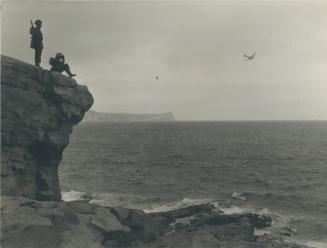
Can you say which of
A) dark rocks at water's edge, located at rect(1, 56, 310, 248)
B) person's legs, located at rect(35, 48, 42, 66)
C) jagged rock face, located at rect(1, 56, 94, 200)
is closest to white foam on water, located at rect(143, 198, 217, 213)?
dark rocks at water's edge, located at rect(1, 56, 310, 248)

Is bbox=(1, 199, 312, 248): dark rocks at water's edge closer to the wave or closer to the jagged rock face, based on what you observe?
the wave

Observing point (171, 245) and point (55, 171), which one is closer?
point (171, 245)

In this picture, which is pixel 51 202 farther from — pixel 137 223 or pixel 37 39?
pixel 37 39

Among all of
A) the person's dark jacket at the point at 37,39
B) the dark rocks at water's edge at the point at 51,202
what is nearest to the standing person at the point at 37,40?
the person's dark jacket at the point at 37,39

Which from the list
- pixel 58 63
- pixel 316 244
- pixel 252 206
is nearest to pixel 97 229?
pixel 58 63

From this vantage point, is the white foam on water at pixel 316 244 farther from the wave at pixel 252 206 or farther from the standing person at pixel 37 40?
the standing person at pixel 37 40

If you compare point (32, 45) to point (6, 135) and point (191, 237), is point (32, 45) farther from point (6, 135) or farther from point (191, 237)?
point (191, 237)

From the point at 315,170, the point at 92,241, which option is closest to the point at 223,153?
the point at 315,170
